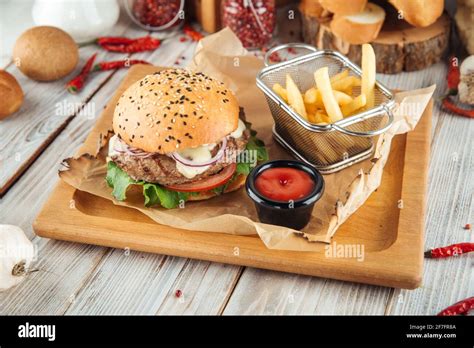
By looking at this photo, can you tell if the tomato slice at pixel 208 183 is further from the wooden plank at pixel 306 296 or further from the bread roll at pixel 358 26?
the bread roll at pixel 358 26

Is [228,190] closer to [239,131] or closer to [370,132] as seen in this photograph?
[239,131]

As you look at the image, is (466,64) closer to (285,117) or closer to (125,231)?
(285,117)

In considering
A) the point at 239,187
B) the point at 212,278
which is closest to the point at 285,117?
the point at 239,187

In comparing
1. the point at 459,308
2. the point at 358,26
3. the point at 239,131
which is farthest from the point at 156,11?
the point at 459,308

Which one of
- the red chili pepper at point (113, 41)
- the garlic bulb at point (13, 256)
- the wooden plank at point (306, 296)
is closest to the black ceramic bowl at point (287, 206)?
the wooden plank at point (306, 296)

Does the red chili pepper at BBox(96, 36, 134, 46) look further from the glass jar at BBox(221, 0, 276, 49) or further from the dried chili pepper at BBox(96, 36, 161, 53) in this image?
the glass jar at BBox(221, 0, 276, 49)
